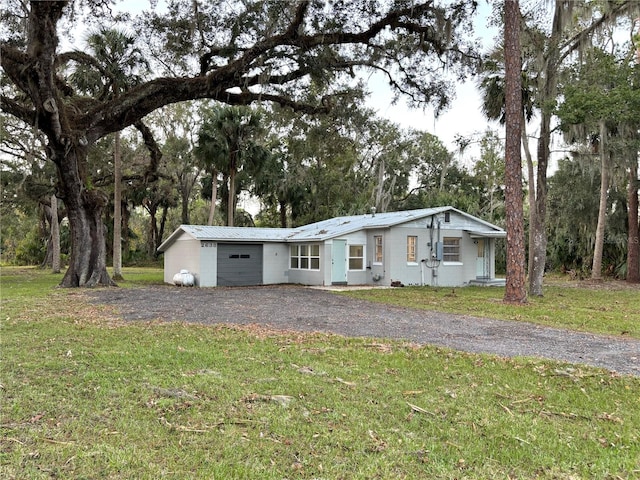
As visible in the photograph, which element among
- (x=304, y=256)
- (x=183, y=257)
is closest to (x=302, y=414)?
(x=304, y=256)

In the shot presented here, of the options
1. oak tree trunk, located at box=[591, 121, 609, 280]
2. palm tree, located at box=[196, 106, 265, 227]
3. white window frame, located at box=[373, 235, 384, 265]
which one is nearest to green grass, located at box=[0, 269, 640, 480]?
white window frame, located at box=[373, 235, 384, 265]

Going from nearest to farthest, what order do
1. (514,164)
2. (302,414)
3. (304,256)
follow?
1. (302,414)
2. (514,164)
3. (304,256)

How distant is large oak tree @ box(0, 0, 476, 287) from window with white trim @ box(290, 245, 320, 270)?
21.7ft

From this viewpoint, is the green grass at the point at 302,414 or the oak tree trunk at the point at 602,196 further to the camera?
the oak tree trunk at the point at 602,196

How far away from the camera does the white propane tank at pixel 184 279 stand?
60.0 ft

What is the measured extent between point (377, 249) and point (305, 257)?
3060mm

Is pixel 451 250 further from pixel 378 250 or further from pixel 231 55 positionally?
pixel 231 55

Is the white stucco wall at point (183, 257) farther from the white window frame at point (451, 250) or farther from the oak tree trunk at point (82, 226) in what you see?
the white window frame at point (451, 250)

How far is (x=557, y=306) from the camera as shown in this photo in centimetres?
1185

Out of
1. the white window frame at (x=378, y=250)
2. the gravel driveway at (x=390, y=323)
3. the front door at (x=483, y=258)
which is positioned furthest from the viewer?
the front door at (x=483, y=258)

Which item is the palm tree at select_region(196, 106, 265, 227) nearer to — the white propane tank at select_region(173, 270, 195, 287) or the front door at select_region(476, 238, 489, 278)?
the white propane tank at select_region(173, 270, 195, 287)

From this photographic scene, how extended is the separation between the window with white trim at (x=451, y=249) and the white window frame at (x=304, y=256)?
519 centimetres

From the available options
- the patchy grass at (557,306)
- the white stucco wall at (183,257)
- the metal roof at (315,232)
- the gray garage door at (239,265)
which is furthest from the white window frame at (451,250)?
the white stucco wall at (183,257)

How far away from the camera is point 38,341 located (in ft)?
20.6
